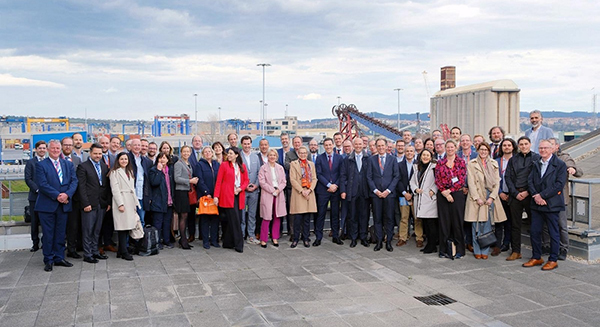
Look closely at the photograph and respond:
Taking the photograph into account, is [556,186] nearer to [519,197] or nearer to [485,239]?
[519,197]

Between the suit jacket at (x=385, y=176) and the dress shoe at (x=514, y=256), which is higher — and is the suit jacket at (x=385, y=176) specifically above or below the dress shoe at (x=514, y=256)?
above

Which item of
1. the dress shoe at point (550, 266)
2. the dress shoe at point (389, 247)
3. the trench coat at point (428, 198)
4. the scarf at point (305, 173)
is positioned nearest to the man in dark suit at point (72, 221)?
the scarf at point (305, 173)

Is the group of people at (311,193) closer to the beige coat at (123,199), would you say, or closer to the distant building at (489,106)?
the beige coat at (123,199)

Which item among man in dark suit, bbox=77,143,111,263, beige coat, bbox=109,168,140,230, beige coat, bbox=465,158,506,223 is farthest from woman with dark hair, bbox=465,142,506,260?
man in dark suit, bbox=77,143,111,263

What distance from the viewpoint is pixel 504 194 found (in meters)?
7.34

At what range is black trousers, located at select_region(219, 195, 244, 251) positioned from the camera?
7809 millimetres

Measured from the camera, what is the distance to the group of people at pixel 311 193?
6.73 meters

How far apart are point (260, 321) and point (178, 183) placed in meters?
3.70

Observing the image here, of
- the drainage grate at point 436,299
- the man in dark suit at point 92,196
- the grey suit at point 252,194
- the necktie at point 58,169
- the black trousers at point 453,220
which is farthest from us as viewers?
the grey suit at point 252,194

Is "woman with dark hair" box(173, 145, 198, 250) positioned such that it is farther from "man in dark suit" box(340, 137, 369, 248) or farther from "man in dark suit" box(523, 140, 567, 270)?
"man in dark suit" box(523, 140, 567, 270)

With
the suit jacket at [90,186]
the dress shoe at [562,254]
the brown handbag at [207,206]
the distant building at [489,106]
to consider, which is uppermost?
the distant building at [489,106]

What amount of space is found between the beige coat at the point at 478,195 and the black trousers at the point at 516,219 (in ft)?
0.47

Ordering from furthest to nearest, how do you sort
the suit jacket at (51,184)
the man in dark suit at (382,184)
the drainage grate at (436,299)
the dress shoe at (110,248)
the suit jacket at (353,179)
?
the suit jacket at (353,179), the man in dark suit at (382,184), the dress shoe at (110,248), the suit jacket at (51,184), the drainage grate at (436,299)

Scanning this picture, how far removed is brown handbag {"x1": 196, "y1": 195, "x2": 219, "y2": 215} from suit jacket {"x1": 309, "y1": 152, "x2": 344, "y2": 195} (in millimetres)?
1719
